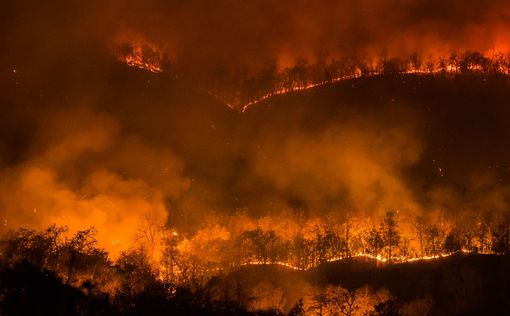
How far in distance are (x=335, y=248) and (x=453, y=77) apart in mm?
44916

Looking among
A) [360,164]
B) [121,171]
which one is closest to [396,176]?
[360,164]

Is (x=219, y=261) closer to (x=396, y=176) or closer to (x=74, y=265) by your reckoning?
(x=74, y=265)

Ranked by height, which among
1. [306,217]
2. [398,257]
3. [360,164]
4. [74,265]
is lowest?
[74,265]

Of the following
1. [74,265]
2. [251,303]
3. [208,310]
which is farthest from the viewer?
[251,303]

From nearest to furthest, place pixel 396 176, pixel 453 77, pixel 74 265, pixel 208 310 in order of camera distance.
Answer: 1. pixel 208 310
2. pixel 74 265
3. pixel 396 176
4. pixel 453 77

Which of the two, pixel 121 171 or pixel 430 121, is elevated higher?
pixel 430 121

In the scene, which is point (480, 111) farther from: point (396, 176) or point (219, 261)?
point (219, 261)

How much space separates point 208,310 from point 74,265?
1324cm

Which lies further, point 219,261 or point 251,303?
point 219,261

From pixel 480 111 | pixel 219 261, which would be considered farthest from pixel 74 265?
pixel 480 111

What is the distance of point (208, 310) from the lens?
2786 centimetres

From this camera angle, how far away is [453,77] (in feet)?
297

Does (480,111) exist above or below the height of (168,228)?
above

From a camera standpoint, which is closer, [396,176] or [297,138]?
[396,176]
